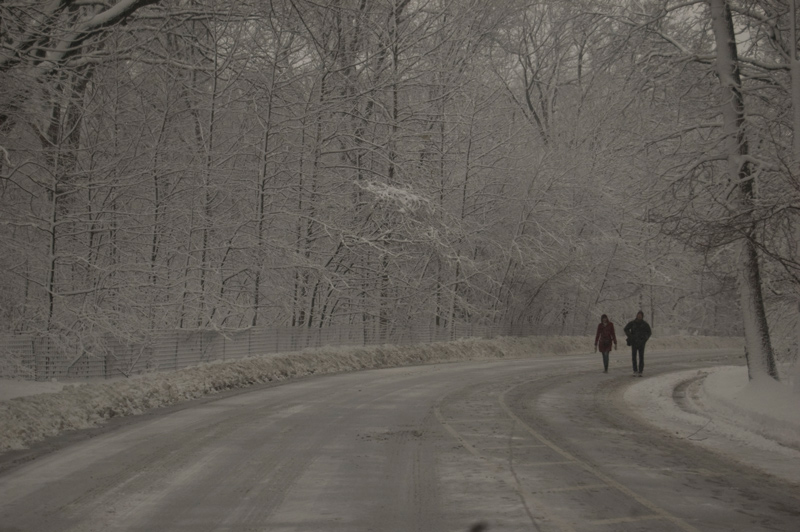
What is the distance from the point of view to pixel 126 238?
21.6 meters

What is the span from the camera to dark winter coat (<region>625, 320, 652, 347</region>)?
2452 cm

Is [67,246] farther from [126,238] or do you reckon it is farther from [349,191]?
[349,191]

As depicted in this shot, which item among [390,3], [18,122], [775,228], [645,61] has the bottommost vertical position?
[775,228]

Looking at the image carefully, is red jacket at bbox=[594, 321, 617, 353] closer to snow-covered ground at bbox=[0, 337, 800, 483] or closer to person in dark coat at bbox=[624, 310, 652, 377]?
person in dark coat at bbox=[624, 310, 652, 377]

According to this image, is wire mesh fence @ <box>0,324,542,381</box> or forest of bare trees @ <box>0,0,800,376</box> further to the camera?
forest of bare trees @ <box>0,0,800,376</box>

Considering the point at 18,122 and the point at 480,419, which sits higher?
the point at 18,122

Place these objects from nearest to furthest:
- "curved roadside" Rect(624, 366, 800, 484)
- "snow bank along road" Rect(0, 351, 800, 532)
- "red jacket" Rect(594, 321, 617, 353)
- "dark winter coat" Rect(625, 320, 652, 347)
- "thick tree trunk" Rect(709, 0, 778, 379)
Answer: "snow bank along road" Rect(0, 351, 800, 532) < "curved roadside" Rect(624, 366, 800, 484) < "thick tree trunk" Rect(709, 0, 778, 379) < "dark winter coat" Rect(625, 320, 652, 347) < "red jacket" Rect(594, 321, 617, 353)

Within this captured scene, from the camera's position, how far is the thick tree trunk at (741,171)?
55.0 feet

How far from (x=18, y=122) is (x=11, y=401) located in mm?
5801

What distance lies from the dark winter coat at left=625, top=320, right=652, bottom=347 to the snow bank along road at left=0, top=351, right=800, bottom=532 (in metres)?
9.89

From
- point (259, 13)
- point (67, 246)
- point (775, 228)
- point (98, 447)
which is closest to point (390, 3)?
point (259, 13)

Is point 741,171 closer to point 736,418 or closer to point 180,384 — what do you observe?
point 736,418

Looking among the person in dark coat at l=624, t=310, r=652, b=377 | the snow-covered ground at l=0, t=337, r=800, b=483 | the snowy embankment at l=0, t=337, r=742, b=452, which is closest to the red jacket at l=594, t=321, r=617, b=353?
the person in dark coat at l=624, t=310, r=652, b=377

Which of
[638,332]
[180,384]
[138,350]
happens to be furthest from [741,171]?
[138,350]
